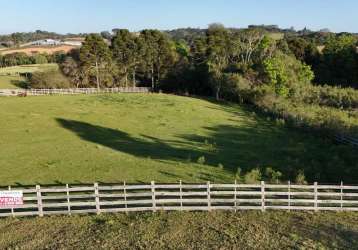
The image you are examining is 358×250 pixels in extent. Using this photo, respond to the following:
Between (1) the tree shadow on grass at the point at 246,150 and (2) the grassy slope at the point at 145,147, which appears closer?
(2) the grassy slope at the point at 145,147

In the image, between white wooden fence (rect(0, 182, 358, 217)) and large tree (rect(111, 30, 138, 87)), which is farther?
large tree (rect(111, 30, 138, 87))

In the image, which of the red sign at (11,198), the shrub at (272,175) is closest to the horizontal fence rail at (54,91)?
the shrub at (272,175)

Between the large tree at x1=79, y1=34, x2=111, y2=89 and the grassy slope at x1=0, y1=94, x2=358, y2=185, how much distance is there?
110 feet

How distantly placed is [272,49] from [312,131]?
41.1 metres

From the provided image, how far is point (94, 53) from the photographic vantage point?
8731 centimetres

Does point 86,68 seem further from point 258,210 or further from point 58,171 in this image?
point 258,210

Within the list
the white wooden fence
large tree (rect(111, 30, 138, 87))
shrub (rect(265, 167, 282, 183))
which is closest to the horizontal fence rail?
large tree (rect(111, 30, 138, 87))

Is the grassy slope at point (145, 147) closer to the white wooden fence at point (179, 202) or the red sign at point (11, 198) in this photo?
the white wooden fence at point (179, 202)

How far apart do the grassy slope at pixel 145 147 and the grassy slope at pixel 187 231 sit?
709 centimetres

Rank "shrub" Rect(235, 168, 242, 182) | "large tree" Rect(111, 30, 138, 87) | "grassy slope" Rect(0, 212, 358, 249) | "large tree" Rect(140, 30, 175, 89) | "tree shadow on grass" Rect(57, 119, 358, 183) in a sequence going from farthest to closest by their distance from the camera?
"large tree" Rect(140, 30, 175, 89)
"large tree" Rect(111, 30, 138, 87)
"tree shadow on grass" Rect(57, 119, 358, 183)
"shrub" Rect(235, 168, 242, 182)
"grassy slope" Rect(0, 212, 358, 249)

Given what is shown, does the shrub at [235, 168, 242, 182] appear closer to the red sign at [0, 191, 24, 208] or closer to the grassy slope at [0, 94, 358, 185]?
the grassy slope at [0, 94, 358, 185]

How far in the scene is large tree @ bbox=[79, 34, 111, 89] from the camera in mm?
86250

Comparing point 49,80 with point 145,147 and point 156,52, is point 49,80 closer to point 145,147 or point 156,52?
point 156,52

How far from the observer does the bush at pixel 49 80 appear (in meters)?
82.7
